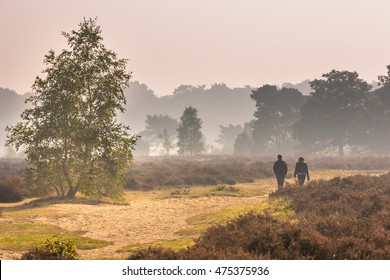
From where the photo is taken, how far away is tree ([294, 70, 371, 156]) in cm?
7675

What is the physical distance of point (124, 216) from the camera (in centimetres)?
2091

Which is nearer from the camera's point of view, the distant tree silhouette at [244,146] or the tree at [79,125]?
the tree at [79,125]

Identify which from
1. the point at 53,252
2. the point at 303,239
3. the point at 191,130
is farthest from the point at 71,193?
the point at 191,130

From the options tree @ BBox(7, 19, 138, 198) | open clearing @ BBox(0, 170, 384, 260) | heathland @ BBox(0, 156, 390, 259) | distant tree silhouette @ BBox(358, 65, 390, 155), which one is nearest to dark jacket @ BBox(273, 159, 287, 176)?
heathland @ BBox(0, 156, 390, 259)

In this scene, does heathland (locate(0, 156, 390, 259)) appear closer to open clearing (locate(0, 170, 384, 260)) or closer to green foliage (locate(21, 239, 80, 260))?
open clearing (locate(0, 170, 384, 260))

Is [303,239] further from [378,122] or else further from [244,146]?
[244,146]

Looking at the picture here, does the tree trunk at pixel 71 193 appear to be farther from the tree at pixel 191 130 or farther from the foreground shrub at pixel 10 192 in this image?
the tree at pixel 191 130

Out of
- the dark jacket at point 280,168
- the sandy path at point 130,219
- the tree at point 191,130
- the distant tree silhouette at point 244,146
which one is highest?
the tree at point 191,130

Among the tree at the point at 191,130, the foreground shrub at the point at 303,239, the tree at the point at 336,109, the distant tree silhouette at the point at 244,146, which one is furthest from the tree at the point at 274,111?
the foreground shrub at the point at 303,239

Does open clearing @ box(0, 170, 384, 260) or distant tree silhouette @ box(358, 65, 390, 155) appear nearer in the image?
open clearing @ box(0, 170, 384, 260)

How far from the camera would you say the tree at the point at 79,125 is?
25516 millimetres

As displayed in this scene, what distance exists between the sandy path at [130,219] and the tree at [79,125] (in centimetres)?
264

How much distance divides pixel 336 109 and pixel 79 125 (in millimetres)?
60241
